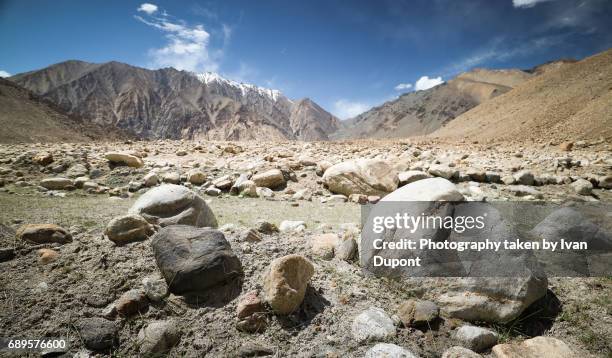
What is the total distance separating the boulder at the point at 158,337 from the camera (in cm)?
242

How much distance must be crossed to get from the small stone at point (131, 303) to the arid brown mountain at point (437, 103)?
92024 mm

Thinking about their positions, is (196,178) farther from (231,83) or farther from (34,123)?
(231,83)

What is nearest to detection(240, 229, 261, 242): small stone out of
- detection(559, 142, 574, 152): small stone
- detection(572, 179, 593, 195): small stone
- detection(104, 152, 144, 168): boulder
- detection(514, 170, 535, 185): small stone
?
detection(514, 170, 535, 185): small stone

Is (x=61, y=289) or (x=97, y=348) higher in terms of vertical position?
(x=61, y=289)

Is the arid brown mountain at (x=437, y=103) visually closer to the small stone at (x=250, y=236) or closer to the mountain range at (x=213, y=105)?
the mountain range at (x=213, y=105)

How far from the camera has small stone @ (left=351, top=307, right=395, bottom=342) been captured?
8.11 feet

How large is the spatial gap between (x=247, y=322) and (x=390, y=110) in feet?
397

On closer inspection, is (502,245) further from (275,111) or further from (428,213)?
(275,111)

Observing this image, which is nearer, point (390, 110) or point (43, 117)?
point (43, 117)

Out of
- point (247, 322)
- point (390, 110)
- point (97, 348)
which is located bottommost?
point (97, 348)

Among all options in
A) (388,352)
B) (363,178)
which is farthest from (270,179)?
(388,352)

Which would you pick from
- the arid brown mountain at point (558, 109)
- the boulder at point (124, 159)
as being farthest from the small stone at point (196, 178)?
the arid brown mountain at point (558, 109)

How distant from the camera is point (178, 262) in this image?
2.95 metres

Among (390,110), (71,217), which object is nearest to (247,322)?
(71,217)
